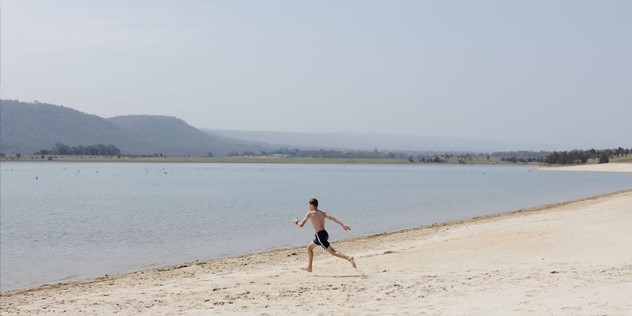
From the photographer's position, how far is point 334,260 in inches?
669

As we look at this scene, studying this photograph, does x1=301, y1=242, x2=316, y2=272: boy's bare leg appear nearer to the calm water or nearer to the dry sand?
the dry sand

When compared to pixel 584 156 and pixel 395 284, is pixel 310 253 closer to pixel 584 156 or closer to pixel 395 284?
pixel 395 284

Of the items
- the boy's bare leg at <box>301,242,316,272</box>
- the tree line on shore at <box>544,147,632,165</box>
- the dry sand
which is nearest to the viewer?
the dry sand

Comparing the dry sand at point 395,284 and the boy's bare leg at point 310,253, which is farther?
the boy's bare leg at point 310,253

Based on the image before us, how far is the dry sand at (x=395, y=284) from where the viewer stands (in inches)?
425

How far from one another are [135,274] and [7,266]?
4784 mm

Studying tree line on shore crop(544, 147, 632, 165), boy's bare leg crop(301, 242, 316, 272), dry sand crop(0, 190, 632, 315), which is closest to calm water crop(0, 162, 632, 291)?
dry sand crop(0, 190, 632, 315)

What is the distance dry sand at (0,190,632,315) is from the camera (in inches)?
425

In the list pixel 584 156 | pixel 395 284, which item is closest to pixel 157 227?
pixel 395 284

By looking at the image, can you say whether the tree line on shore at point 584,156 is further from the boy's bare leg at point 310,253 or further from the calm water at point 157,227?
the boy's bare leg at point 310,253

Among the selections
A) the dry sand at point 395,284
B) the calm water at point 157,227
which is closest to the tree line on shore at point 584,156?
the calm water at point 157,227

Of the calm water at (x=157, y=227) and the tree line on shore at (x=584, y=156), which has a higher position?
the tree line on shore at (x=584, y=156)

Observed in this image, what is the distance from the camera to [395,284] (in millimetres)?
12836

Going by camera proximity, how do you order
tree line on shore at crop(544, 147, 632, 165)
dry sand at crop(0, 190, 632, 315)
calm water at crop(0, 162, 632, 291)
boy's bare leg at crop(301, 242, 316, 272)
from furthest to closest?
tree line on shore at crop(544, 147, 632, 165) < calm water at crop(0, 162, 632, 291) < boy's bare leg at crop(301, 242, 316, 272) < dry sand at crop(0, 190, 632, 315)
